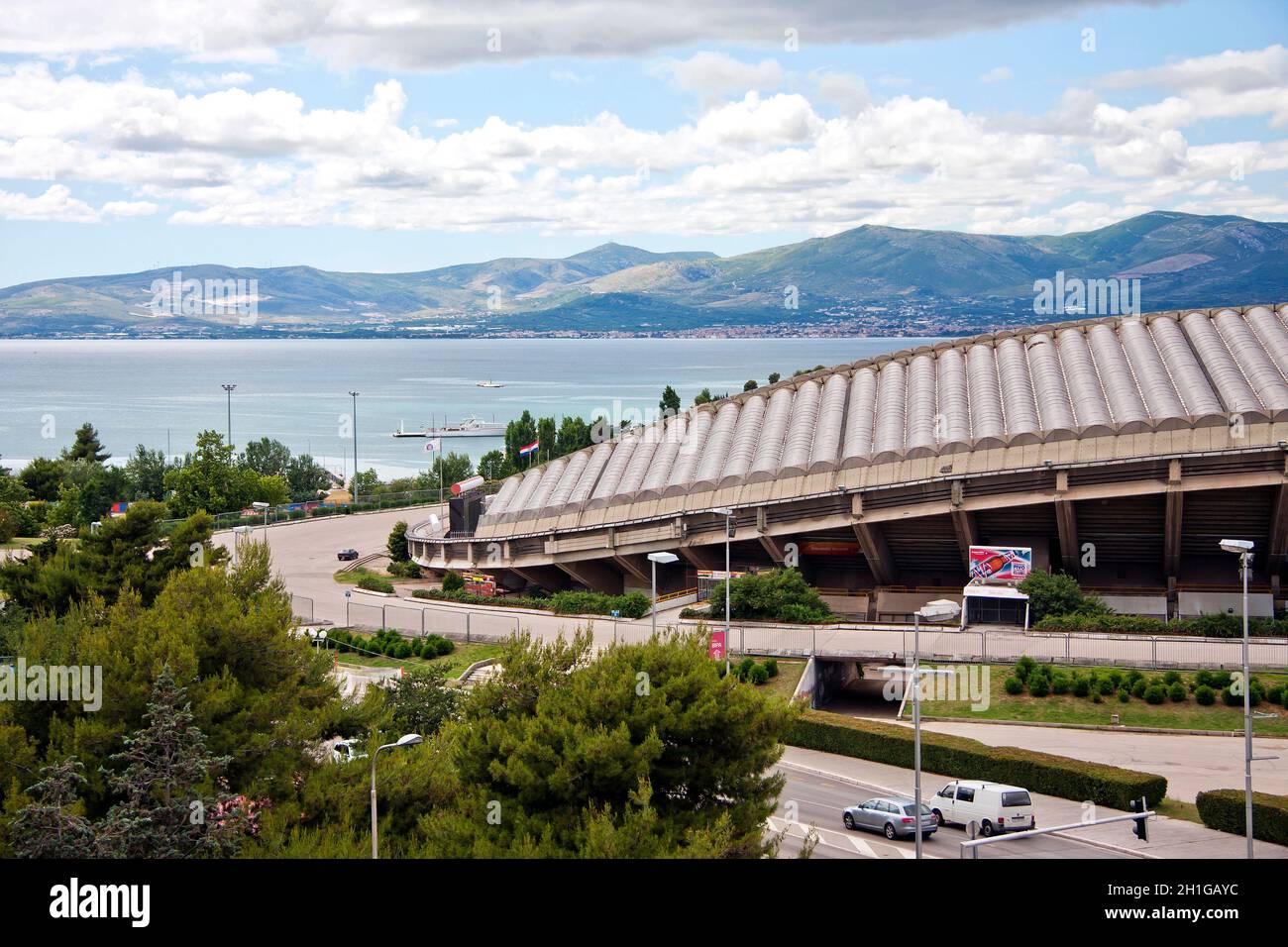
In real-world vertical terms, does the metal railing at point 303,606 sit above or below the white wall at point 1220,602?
below

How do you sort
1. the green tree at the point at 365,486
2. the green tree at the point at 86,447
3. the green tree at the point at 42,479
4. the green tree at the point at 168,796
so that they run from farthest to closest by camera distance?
the green tree at the point at 86,447 < the green tree at the point at 42,479 < the green tree at the point at 365,486 < the green tree at the point at 168,796

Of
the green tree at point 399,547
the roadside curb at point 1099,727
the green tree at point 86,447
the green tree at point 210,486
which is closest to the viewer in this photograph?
the roadside curb at point 1099,727

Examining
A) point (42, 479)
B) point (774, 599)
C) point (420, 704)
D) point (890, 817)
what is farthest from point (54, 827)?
point (42, 479)

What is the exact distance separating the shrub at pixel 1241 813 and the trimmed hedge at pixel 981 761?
5.16ft

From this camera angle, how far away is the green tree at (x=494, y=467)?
9581 cm

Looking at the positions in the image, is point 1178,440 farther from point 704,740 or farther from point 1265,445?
point 704,740

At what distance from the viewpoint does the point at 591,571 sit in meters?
58.2

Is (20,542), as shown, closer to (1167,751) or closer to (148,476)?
(148,476)

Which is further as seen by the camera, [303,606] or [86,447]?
[86,447]

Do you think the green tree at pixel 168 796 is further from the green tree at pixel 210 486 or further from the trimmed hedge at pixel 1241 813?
the green tree at pixel 210 486

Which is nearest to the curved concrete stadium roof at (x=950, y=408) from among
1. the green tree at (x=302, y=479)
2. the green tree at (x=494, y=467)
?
the green tree at (x=494, y=467)

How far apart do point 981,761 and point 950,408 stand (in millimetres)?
23278

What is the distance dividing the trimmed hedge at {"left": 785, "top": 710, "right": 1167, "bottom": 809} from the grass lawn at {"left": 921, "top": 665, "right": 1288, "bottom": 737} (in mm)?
3894

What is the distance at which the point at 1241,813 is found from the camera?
95.7ft
